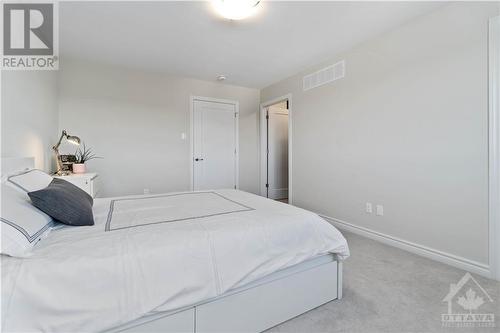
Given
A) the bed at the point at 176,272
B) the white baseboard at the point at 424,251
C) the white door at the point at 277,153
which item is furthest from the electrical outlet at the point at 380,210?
the white door at the point at 277,153

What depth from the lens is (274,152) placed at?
17.5 ft

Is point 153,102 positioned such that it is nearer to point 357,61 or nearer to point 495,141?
point 357,61

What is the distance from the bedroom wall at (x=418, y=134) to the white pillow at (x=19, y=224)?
3.11 metres

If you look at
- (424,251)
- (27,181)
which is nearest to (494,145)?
(424,251)

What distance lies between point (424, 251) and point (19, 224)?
3.23m

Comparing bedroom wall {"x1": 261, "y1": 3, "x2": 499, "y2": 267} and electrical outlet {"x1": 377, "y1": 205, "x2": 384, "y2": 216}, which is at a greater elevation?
bedroom wall {"x1": 261, "y1": 3, "x2": 499, "y2": 267}

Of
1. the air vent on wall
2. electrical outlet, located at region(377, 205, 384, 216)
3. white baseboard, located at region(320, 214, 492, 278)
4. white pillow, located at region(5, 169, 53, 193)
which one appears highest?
the air vent on wall

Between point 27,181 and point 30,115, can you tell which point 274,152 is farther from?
point 27,181

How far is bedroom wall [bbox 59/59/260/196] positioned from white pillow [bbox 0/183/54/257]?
2622 millimetres

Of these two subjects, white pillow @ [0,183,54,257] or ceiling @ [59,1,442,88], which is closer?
white pillow @ [0,183,54,257]

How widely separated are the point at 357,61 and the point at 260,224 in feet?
8.97

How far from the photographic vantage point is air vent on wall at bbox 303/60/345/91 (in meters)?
3.25

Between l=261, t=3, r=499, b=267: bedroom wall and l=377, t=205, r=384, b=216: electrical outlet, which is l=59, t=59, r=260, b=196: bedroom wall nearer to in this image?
l=261, t=3, r=499, b=267: bedroom wall

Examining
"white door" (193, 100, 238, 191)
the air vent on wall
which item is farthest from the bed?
"white door" (193, 100, 238, 191)
